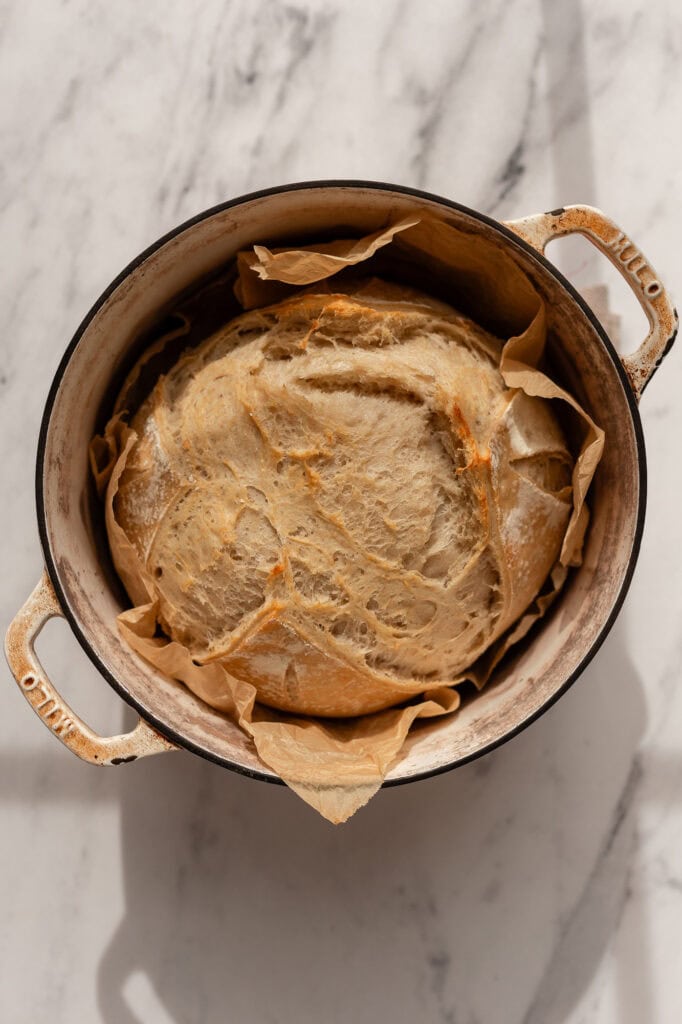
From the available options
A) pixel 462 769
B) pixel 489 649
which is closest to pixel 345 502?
pixel 489 649

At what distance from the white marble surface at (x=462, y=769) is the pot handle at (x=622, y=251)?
0.22m

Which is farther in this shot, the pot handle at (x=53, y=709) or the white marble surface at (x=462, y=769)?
the white marble surface at (x=462, y=769)

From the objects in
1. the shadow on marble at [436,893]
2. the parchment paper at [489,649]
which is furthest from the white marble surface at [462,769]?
the parchment paper at [489,649]

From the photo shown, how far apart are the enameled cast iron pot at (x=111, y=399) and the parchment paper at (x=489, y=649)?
0.5 inches

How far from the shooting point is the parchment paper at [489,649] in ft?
2.81

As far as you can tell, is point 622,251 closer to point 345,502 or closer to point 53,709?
point 345,502

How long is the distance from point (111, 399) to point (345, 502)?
241 millimetres

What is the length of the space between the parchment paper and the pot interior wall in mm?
13

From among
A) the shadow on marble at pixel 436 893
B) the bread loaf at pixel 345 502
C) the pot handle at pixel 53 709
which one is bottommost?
the shadow on marble at pixel 436 893

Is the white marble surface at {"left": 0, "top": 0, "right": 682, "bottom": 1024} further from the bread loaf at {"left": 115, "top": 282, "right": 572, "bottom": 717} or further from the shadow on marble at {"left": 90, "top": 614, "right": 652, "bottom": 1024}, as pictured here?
the bread loaf at {"left": 115, "top": 282, "right": 572, "bottom": 717}

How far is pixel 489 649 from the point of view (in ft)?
3.06

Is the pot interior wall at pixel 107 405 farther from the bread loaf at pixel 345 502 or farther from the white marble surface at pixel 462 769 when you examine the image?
the white marble surface at pixel 462 769

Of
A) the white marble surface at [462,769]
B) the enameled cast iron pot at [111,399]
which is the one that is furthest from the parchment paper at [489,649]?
the white marble surface at [462,769]

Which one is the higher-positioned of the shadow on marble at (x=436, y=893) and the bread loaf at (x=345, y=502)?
the bread loaf at (x=345, y=502)
